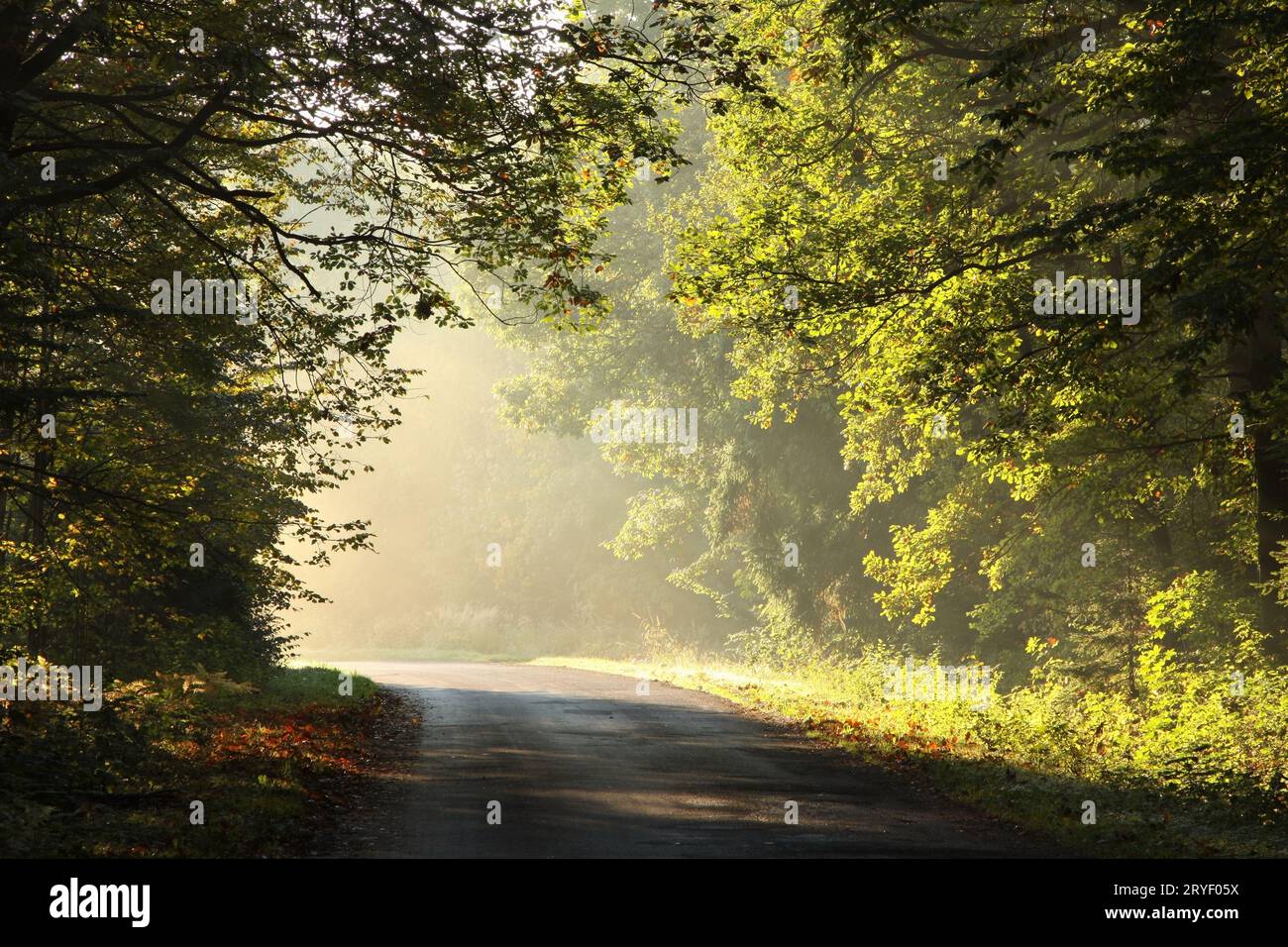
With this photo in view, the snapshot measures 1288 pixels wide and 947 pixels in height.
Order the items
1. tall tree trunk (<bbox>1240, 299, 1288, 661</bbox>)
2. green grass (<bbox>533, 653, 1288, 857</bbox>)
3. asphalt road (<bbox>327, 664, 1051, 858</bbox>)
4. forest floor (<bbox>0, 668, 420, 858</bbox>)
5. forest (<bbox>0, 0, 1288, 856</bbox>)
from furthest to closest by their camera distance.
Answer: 1. tall tree trunk (<bbox>1240, 299, 1288, 661</bbox>)
2. forest (<bbox>0, 0, 1288, 856</bbox>)
3. green grass (<bbox>533, 653, 1288, 857</bbox>)
4. asphalt road (<bbox>327, 664, 1051, 858</bbox>)
5. forest floor (<bbox>0, 668, 420, 858</bbox>)

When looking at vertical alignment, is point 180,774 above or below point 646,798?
above

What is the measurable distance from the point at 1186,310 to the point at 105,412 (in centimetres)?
1294

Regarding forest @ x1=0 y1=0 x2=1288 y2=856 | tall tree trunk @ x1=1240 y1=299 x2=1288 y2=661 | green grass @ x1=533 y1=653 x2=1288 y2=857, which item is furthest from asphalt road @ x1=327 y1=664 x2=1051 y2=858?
tall tree trunk @ x1=1240 y1=299 x2=1288 y2=661

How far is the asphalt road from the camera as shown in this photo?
990cm

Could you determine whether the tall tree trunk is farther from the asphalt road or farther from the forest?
the asphalt road

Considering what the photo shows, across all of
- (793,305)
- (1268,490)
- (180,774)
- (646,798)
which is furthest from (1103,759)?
(180,774)

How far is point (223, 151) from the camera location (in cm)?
1427

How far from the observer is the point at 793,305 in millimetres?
17641

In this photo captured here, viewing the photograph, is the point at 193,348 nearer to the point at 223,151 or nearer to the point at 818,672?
the point at 223,151

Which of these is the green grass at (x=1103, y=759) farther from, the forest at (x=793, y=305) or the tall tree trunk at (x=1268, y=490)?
the tall tree trunk at (x=1268, y=490)

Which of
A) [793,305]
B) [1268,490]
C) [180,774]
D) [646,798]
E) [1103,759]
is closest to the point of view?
[180,774]

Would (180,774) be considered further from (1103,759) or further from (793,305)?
(1103,759)

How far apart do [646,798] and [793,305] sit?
848 cm

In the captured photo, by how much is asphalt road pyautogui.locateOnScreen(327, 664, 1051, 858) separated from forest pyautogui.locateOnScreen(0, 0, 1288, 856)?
4.04ft
